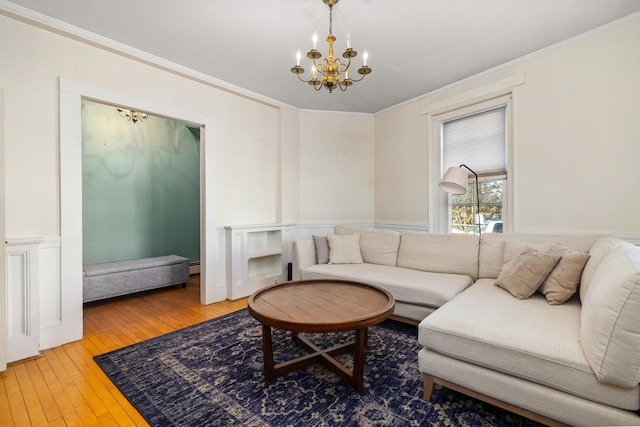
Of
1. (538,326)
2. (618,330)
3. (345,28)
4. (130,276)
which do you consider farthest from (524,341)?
(130,276)

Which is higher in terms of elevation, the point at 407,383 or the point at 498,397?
the point at 498,397

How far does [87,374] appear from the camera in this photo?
2.00 metres

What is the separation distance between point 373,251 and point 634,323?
2.48 metres

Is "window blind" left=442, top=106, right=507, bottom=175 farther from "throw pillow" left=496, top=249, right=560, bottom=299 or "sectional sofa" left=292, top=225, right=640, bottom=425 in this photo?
"throw pillow" left=496, top=249, right=560, bottom=299

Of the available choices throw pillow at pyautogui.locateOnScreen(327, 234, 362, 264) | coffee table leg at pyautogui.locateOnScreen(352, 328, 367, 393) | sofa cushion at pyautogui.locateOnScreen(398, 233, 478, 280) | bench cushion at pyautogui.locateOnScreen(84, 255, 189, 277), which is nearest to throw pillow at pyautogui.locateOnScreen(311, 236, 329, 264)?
throw pillow at pyautogui.locateOnScreen(327, 234, 362, 264)

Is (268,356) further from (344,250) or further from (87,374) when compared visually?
(344,250)

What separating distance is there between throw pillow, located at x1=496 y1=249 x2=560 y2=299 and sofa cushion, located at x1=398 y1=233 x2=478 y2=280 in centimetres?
64

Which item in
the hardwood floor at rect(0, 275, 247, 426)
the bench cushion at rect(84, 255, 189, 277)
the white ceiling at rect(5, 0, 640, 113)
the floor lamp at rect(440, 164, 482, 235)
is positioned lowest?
the hardwood floor at rect(0, 275, 247, 426)

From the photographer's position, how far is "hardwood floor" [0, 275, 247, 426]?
1.59 m

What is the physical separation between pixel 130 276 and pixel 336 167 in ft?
10.7

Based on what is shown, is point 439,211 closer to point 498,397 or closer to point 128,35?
point 498,397

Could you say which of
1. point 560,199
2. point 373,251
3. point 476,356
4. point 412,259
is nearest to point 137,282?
point 373,251

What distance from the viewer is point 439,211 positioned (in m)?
3.97

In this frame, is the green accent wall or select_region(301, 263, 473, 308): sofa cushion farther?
the green accent wall
